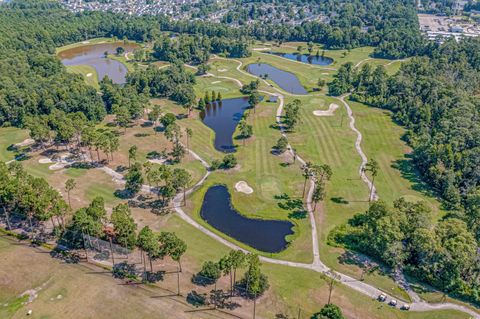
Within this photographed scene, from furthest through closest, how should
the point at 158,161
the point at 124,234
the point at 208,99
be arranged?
the point at 208,99 < the point at 158,161 < the point at 124,234

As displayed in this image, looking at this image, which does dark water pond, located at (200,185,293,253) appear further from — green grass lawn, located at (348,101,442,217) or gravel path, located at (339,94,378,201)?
green grass lawn, located at (348,101,442,217)

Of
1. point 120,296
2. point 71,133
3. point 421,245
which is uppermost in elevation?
point 71,133

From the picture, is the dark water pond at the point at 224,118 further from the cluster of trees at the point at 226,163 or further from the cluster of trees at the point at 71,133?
the cluster of trees at the point at 71,133

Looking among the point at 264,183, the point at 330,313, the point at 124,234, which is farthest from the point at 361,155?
the point at 124,234

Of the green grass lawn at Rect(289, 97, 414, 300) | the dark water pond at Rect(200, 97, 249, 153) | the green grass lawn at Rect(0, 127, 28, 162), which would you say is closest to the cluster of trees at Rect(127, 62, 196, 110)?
the dark water pond at Rect(200, 97, 249, 153)

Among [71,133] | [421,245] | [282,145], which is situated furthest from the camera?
[282,145]

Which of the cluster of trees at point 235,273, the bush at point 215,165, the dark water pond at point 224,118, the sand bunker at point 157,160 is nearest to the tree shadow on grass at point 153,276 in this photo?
the cluster of trees at point 235,273

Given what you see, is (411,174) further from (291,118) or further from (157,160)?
(157,160)

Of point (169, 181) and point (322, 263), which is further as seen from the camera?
point (169, 181)
